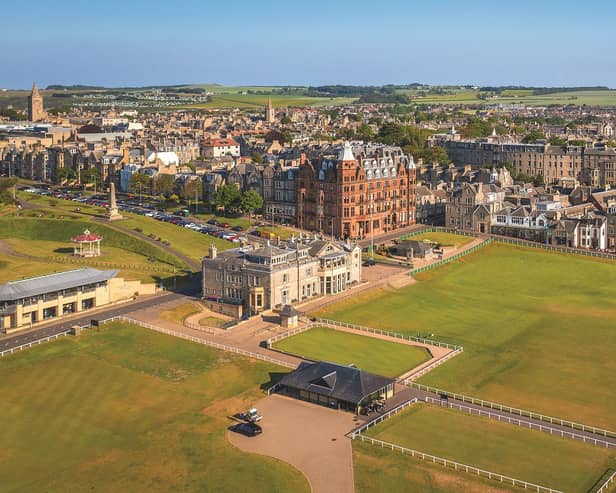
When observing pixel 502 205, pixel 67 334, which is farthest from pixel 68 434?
pixel 502 205

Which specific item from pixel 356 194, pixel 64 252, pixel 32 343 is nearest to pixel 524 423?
pixel 32 343

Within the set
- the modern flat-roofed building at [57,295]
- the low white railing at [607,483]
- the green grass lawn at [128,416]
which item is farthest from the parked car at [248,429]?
the modern flat-roofed building at [57,295]

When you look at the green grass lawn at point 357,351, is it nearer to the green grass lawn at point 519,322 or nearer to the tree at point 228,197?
the green grass lawn at point 519,322

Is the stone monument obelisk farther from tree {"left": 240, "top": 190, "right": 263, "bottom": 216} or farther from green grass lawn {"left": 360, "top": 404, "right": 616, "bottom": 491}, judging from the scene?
green grass lawn {"left": 360, "top": 404, "right": 616, "bottom": 491}

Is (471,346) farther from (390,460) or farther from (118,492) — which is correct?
(118,492)

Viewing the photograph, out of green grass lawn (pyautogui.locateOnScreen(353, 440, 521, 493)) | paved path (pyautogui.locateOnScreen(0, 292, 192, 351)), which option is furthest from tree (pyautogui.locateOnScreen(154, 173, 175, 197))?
green grass lawn (pyautogui.locateOnScreen(353, 440, 521, 493))
